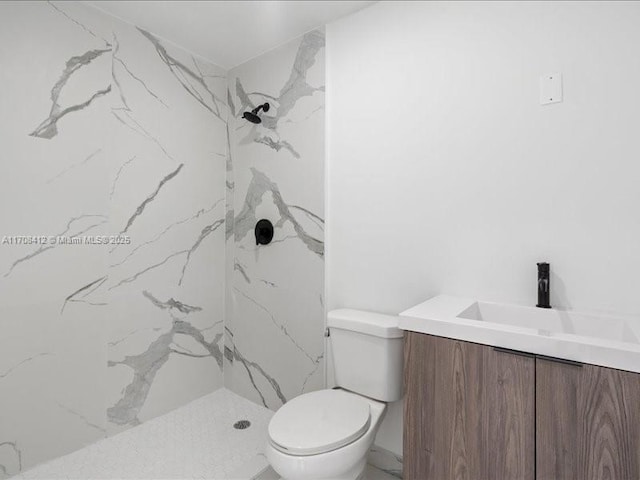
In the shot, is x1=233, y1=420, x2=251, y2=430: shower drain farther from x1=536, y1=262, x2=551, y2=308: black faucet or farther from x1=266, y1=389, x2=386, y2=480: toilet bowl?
x1=536, y1=262, x2=551, y2=308: black faucet

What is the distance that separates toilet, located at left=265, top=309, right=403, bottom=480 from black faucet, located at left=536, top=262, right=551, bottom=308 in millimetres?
567

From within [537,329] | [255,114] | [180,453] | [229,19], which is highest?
[229,19]

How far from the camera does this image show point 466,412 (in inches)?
44.1

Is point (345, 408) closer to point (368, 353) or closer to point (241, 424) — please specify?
point (368, 353)

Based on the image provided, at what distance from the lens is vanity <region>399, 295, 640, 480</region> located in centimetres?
91

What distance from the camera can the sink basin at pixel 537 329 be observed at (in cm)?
93

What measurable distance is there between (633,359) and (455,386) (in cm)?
47

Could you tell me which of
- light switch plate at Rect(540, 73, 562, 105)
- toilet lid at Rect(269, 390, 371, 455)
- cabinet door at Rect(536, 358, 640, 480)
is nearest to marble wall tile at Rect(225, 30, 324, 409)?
toilet lid at Rect(269, 390, 371, 455)

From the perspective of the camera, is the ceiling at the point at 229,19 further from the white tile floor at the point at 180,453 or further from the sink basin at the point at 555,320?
Result: the white tile floor at the point at 180,453

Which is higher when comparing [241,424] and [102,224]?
[102,224]

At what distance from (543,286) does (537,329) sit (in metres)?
0.21

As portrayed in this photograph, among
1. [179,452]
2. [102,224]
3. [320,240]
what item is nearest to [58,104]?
[102,224]

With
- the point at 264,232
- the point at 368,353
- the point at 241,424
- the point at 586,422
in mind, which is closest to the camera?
the point at 586,422

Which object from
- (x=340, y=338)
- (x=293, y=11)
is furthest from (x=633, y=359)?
(x=293, y=11)
